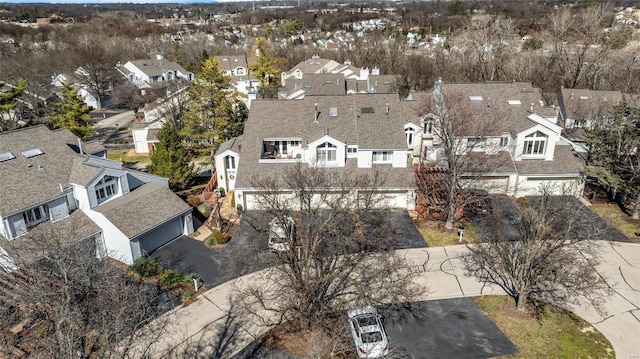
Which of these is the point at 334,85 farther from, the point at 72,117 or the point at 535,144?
the point at 72,117

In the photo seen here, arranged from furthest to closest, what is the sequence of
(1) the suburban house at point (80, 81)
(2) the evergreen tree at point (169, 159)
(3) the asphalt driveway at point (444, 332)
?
(1) the suburban house at point (80, 81) → (2) the evergreen tree at point (169, 159) → (3) the asphalt driveway at point (444, 332)

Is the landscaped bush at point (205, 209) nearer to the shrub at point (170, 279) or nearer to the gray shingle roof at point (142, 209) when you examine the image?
the gray shingle roof at point (142, 209)

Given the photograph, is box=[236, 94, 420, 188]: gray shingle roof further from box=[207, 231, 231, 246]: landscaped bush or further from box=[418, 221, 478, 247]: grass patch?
box=[207, 231, 231, 246]: landscaped bush

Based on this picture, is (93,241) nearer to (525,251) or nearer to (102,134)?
(525,251)

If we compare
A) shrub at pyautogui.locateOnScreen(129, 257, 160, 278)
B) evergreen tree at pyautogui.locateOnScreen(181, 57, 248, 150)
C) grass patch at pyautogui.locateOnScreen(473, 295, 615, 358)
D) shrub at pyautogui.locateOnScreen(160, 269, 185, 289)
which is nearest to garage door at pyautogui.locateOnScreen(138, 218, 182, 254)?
shrub at pyautogui.locateOnScreen(129, 257, 160, 278)

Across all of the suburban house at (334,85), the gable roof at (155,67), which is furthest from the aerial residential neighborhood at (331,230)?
the gable roof at (155,67)
